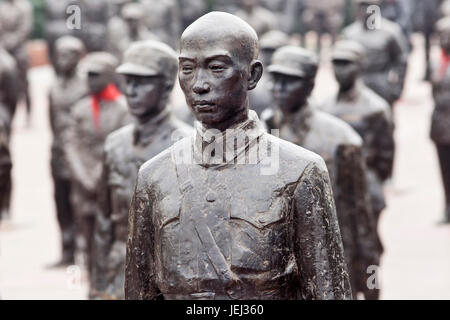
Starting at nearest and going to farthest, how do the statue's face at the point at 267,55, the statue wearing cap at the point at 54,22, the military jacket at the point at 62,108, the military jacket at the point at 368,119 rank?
the military jacket at the point at 368,119
the military jacket at the point at 62,108
the statue's face at the point at 267,55
the statue wearing cap at the point at 54,22

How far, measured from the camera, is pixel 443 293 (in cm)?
1119

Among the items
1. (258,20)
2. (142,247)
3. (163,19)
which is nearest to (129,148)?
(142,247)

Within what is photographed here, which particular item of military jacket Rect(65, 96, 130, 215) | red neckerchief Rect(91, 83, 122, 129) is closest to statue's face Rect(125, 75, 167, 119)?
military jacket Rect(65, 96, 130, 215)

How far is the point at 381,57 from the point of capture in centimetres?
1551

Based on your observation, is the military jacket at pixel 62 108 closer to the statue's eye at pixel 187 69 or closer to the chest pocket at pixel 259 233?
the statue's eye at pixel 187 69

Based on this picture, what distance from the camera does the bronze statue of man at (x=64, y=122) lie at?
1247 centimetres

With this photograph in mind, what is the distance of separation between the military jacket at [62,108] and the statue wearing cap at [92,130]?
1.13 m

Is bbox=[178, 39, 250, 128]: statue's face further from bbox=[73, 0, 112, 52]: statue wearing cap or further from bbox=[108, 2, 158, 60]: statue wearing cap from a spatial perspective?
bbox=[73, 0, 112, 52]: statue wearing cap

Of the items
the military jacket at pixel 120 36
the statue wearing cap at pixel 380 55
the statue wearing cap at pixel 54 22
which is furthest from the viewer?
the statue wearing cap at pixel 54 22

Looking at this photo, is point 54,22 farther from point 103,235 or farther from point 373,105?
point 103,235

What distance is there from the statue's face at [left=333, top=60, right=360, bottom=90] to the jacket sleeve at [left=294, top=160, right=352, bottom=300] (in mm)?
6376

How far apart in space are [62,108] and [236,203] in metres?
7.93

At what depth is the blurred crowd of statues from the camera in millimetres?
7836

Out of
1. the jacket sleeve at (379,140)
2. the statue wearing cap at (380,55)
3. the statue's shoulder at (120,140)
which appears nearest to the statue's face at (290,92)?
the statue's shoulder at (120,140)
